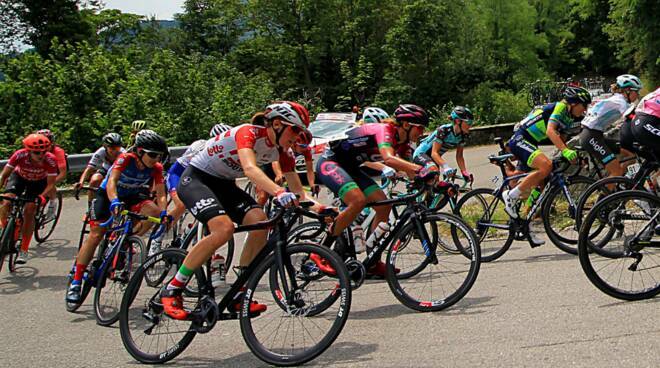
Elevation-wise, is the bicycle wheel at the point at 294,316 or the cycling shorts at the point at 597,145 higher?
the cycling shorts at the point at 597,145

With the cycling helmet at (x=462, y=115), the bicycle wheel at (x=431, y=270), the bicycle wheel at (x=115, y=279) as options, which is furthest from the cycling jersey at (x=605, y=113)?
the bicycle wheel at (x=115, y=279)

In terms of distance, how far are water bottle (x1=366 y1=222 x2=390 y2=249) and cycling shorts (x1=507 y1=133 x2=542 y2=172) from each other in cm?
250

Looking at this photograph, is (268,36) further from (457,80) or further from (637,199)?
(637,199)

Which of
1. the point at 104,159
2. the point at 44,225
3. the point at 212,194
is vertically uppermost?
the point at 212,194

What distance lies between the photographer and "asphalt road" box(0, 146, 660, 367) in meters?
5.22

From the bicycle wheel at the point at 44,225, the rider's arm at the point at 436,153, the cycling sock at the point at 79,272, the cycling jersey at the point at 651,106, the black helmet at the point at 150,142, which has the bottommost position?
the bicycle wheel at the point at 44,225

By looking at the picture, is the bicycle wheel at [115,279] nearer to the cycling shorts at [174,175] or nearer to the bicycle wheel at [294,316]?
the cycling shorts at [174,175]

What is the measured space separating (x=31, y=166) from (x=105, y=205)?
284 cm

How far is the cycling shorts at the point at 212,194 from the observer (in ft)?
19.7

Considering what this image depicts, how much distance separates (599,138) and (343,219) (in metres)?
4.20

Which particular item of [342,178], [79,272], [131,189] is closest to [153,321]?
[79,272]

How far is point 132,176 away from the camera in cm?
841

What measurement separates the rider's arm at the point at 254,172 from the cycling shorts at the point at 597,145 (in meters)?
5.41

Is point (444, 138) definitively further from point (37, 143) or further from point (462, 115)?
point (37, 143)
